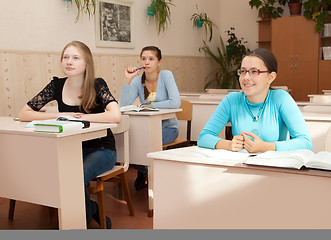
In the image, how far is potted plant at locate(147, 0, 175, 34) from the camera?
6.21m

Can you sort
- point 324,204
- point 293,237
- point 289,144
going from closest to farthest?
point 293,237
point 324,204
point 289,144

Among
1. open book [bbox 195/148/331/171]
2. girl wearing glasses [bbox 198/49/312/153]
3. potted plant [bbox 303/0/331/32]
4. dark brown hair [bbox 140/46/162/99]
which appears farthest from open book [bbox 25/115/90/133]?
potted plant [bbox 303/0/331/32]

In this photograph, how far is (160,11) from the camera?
6.29m

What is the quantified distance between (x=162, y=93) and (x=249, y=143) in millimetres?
1924

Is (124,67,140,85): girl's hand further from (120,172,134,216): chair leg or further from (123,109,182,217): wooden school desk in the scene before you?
(120,172,134,216): chair leg

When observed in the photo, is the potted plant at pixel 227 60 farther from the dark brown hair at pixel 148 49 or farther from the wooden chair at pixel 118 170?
the wooden chair at pixel 118 170

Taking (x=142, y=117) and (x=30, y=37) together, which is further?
(x=30, y=37)

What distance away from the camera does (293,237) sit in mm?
561

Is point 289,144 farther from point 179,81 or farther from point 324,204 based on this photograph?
point 179,81

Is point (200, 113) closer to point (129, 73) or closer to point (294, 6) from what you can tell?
point (129, 73)

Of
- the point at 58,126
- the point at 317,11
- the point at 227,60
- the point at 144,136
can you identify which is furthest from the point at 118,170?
the point at 317,11

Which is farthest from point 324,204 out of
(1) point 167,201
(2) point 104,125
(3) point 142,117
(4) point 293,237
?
(3) point 142,117

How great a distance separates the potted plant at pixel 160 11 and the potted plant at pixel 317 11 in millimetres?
2534

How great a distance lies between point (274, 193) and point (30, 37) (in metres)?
3.83
